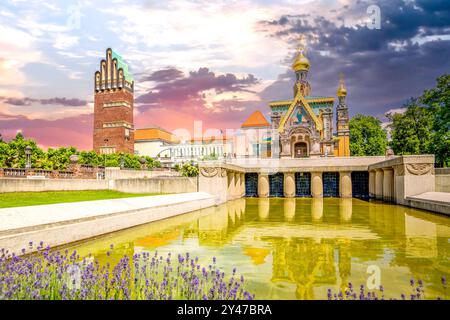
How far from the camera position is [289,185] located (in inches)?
1580

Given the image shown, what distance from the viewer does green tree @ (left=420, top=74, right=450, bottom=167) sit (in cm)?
3406

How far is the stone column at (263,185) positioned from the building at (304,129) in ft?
66.2

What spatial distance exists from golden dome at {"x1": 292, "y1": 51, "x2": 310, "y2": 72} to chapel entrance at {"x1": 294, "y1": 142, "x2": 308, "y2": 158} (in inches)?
858

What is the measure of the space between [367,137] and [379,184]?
47317mm

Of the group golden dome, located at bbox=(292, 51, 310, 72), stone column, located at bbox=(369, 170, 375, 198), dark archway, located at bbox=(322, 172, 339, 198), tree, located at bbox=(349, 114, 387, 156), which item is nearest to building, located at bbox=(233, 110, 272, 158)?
golden dome, located at bbox=(292, 51, 310, 72)

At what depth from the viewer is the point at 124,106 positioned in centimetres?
10081

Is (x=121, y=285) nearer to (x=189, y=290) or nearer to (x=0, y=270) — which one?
(x=189, y=290)

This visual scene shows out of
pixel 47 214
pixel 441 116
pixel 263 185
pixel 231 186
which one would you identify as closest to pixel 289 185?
pixel 263 185

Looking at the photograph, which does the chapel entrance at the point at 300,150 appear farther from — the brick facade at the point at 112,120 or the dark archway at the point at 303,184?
the brick facade at the point at 112,120

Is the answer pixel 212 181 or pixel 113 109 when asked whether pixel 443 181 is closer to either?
pixel 212 181

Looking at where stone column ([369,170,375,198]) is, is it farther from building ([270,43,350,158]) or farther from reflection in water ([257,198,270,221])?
building ([270,43,350,158])

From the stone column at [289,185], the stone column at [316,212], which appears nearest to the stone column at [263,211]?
the stone column at [316,212]

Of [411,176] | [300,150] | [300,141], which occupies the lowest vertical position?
[411,176]
